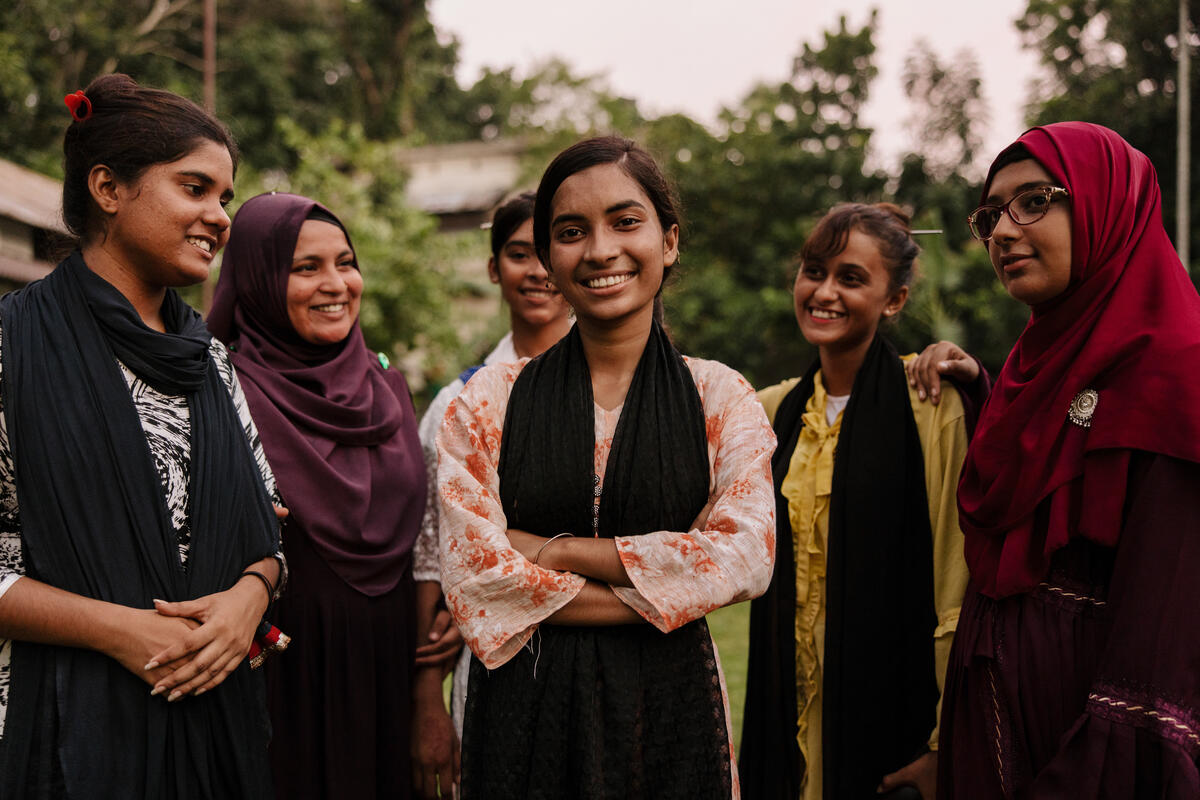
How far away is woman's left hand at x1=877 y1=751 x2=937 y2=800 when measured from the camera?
8.31 ft

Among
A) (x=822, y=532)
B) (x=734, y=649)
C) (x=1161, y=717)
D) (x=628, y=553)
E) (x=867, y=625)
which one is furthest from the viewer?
(x=734, y=649)

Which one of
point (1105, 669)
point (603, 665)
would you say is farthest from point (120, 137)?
point (1105, 669)

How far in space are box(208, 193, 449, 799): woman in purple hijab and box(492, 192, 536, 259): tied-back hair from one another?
565mm

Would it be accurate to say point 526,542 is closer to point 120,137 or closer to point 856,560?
point 856,560

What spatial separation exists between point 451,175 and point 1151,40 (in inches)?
737

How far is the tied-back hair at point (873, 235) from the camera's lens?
301 centimetres

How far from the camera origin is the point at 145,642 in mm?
1916

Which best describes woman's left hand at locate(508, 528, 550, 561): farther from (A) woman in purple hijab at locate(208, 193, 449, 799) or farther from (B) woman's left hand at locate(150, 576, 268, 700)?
(A) woman in purple hijab at locate(208, 193, 449, 799)

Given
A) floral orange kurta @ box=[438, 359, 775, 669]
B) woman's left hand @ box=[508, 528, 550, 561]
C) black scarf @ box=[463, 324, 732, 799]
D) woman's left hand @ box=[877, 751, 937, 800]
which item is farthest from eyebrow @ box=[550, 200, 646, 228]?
woman's left hand @ box=[877, 751, 937, 800]

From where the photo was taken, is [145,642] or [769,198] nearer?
[145,642]

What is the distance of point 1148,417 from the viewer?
1.86m

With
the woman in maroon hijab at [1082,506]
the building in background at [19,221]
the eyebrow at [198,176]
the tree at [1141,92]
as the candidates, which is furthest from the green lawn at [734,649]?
the tree at [1141,92]

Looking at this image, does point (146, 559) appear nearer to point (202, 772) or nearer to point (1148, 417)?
point (202, 772)

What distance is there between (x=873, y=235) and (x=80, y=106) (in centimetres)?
235
